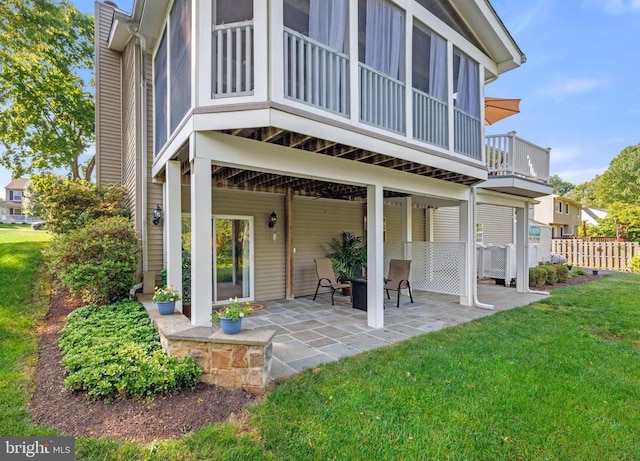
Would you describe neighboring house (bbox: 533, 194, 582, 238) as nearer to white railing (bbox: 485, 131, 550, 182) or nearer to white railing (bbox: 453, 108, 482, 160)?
white railing (bbox: 485, 131, 550, 182)

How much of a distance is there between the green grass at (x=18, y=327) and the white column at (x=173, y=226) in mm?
1872

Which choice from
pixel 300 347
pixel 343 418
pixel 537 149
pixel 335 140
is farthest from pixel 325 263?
pixel 537 149

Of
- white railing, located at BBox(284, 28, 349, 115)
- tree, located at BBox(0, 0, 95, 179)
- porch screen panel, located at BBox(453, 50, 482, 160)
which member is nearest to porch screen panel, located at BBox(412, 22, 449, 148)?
porch screen panel, located at BBox(453, 50, 482, 160)

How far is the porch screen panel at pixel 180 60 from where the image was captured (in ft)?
13.9

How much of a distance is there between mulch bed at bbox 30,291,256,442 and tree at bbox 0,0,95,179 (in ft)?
36.7

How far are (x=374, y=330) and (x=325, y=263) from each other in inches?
120

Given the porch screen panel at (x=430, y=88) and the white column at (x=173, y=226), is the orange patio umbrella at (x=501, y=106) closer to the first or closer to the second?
the porch screen panel at (x=430, y=88)

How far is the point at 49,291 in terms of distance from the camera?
6.82 meters

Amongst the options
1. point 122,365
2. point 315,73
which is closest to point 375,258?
point 315,73

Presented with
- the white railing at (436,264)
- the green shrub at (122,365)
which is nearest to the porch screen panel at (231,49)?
the green shrub at (122,365)

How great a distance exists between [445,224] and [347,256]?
18.2ft

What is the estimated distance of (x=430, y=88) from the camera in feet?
20.2

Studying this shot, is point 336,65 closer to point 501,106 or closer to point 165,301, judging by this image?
point 165,301

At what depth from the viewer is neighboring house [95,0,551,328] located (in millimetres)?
3814
